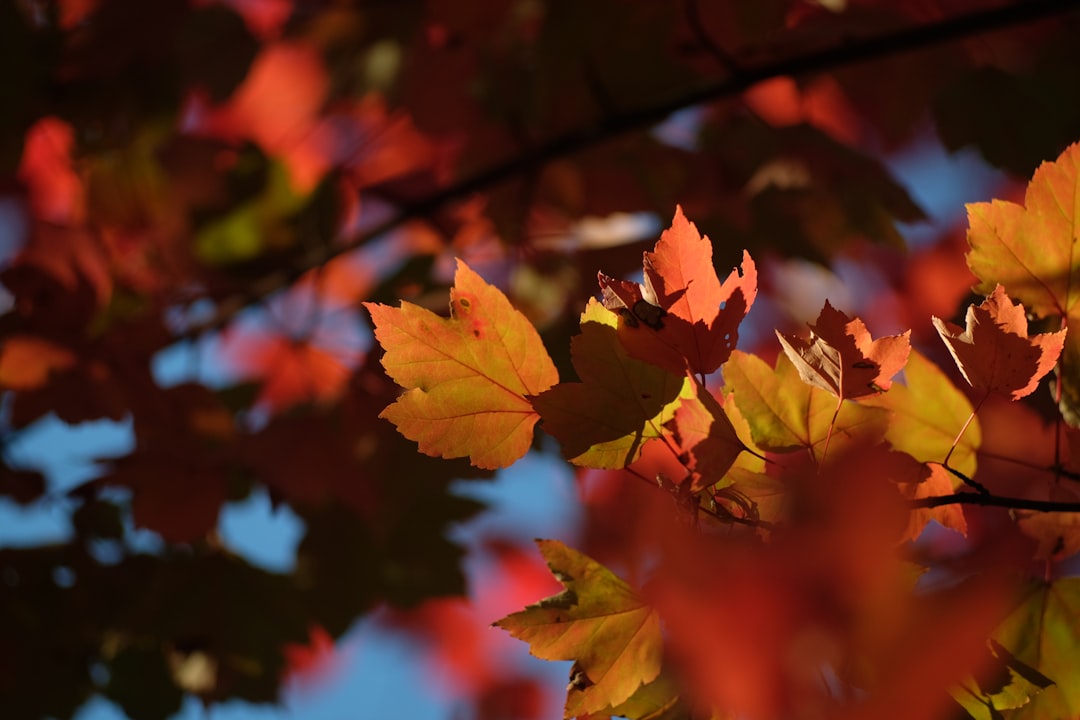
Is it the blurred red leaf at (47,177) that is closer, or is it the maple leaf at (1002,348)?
the maple leaf at (1002,348)

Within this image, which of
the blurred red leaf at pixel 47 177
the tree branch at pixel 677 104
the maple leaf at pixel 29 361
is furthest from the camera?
Result: the blurred red leaf at pixel 47 177

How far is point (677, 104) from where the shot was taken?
895mm

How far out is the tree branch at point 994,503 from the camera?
427mm

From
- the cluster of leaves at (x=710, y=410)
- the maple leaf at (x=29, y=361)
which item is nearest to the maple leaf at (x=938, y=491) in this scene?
the cluster of leaves at (x=710, y=410)

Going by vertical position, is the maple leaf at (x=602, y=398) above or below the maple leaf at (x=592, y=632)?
above

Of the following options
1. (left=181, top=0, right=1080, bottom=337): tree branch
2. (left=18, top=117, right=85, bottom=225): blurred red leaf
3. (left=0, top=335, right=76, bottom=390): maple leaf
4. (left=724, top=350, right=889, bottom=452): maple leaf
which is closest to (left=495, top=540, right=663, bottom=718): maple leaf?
(left=724, top=350, right=889, bottom=452): maple leaf

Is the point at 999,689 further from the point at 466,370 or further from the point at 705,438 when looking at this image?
the point at 466,370

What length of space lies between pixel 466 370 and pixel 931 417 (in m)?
0.25

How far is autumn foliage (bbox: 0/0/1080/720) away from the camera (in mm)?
420

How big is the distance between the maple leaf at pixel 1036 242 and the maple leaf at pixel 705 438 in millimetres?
155

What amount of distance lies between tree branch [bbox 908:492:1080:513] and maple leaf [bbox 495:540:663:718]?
0.46ft

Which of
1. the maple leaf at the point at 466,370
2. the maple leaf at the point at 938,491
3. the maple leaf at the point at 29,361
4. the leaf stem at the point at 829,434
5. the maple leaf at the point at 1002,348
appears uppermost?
the maple leaf at the point at 466,370

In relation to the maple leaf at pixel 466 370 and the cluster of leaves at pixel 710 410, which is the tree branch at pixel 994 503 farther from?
the maple leaf at pixel 466 370

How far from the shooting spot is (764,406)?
0.46m
